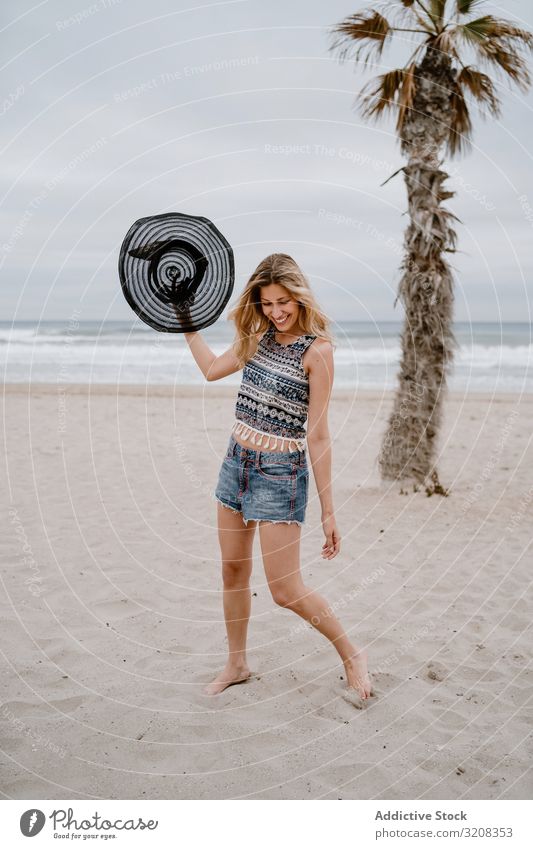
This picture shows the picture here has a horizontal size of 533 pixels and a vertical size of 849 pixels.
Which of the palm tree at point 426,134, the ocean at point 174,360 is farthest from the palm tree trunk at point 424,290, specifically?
the ocean at point 174,360

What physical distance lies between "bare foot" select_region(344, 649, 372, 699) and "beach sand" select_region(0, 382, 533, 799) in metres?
0.07

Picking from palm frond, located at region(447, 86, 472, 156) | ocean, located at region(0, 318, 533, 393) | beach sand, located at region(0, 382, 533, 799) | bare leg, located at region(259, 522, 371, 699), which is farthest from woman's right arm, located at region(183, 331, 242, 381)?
ocean, located at region(0, 318, 533, 393)

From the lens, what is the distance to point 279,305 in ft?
10.4

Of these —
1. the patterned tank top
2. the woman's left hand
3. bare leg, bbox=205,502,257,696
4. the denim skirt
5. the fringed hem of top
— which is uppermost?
the patterned tank top

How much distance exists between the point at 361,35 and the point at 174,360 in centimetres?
1915

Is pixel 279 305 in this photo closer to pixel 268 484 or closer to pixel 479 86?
pixel 268 484

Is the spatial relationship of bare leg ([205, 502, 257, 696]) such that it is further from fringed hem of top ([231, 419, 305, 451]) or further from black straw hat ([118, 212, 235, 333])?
black straw hat ([118, 212, 235, 333])

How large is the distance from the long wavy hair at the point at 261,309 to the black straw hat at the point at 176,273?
0.43 ft

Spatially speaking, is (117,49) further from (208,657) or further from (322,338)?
(208,657)

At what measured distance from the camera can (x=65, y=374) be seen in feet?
73.3

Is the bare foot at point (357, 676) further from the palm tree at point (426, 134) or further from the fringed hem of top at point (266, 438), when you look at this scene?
the palm tree at point (426, 134)

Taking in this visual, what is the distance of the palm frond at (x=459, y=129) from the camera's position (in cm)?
748

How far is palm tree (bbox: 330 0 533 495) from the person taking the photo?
267 inches

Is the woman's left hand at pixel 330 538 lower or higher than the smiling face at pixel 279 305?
lower
